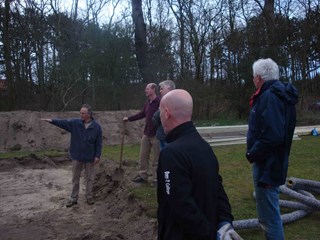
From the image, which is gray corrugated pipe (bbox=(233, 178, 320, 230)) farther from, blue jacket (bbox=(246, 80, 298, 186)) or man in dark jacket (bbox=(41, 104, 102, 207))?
man in dark jacket (bbox=(41, 104, 102, 207))

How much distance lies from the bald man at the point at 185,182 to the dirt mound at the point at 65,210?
301 cm

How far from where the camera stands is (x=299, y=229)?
5.18m

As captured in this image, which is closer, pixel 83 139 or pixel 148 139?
pixel 83 139

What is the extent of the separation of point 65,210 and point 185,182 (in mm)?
5450

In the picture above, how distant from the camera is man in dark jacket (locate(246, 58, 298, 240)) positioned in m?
3.72

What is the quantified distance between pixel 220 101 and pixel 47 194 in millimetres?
16540

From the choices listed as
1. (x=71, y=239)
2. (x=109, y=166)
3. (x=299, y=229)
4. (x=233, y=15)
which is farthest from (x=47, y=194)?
(x=233, y=15)

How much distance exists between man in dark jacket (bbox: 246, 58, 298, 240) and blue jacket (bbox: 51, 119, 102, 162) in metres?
4.12

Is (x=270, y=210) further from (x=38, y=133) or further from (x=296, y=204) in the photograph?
(x=38, y=133)

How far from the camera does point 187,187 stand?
2363 millimetres

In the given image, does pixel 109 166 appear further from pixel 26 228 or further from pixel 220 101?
pixel 220 101

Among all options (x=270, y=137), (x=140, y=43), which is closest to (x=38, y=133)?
(x=140, y=43)

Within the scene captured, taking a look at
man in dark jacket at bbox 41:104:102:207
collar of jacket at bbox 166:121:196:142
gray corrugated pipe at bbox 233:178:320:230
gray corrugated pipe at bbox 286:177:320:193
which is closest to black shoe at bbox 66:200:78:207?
man in dark jacket at bbox 41:104:102:207

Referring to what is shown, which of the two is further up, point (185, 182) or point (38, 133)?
point (185, 182)
